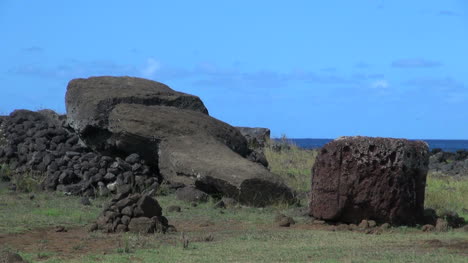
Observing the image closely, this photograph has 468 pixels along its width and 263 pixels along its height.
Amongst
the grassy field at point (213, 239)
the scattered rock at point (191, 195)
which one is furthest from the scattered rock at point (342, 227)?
the scattered rock at point (191, 195)

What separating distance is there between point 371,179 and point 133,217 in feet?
13.1

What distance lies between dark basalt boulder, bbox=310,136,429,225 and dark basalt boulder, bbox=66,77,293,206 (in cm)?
307

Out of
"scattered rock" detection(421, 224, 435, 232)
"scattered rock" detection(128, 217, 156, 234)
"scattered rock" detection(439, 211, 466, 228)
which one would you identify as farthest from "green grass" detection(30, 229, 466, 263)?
"scattered rock" detection(439, 211, 466, 228)

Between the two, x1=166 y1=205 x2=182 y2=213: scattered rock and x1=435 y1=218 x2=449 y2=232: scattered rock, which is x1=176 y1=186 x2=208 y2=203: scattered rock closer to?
x1=166 y1=205 x2=182 y2=213: scattered rock

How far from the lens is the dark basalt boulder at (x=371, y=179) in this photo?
12781mm

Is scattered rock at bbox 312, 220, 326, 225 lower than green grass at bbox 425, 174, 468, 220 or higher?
lower

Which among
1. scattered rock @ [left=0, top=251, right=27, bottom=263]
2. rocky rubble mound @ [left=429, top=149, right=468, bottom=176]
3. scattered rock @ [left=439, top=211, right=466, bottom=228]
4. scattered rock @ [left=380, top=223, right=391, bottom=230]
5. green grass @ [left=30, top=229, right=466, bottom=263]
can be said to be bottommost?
scattered rock @ [left=0, top=251, right=27, bottom=263]

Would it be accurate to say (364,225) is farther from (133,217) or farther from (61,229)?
(61,229)

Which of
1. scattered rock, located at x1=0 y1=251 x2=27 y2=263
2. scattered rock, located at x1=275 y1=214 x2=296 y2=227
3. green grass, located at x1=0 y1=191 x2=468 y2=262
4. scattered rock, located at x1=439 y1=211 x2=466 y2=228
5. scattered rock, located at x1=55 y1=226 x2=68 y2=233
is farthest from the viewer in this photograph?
scattered rock, located at x1=439 y1=211 x2=466 y2=228

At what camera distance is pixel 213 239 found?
11.4 metres

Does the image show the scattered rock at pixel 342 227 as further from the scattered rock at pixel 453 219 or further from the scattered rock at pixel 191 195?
the scattered rock at pixel 191 195

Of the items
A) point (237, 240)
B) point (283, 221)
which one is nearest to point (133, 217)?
point (237, 240)

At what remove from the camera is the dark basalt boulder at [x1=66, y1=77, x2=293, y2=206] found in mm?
16188

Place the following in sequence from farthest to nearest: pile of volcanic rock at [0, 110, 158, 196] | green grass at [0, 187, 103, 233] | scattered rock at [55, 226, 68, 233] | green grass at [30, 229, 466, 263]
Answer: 1. pile of volcanic rock at [0, 110, 158, 196]
2. green grass at [0, 187, 103, 233]
3. scattered rock at [55, 226, 68, 233]
4. green grass at [30, 229, 466, 263]
